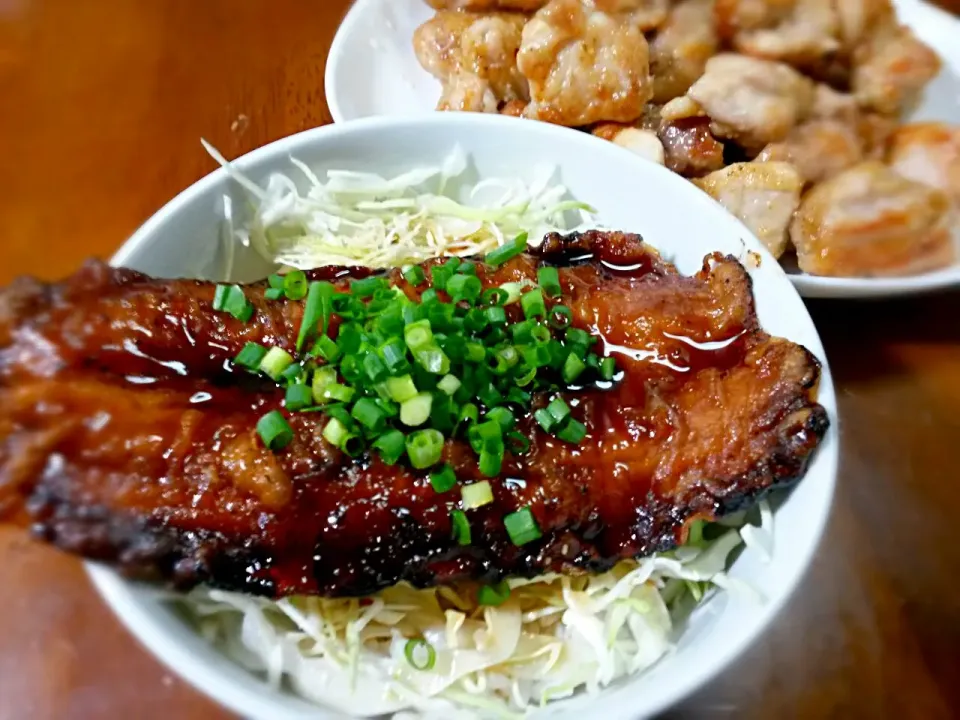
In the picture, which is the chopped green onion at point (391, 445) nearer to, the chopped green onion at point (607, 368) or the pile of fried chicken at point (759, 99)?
the chopped green onion at point (607, 368)

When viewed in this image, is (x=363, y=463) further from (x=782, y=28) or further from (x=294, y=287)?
(x=782, y=28)

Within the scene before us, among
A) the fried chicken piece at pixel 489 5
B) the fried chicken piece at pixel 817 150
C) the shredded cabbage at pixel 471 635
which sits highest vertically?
the fried chicken piece at pixel 489 5

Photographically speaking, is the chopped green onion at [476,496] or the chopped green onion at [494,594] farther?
the chopped green onion at [494,594]

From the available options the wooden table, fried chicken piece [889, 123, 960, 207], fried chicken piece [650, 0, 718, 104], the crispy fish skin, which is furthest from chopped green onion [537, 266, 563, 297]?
fried chicken piece [889, 123, 960, 207]

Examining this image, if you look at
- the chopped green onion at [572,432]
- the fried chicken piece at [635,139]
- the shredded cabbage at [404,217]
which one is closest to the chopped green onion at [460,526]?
the chopped green onion at [572,432]

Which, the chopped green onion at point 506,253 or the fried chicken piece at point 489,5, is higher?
the fried chicken piece at point 489,5

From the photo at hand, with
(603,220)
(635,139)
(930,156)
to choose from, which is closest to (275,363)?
(603,220)
